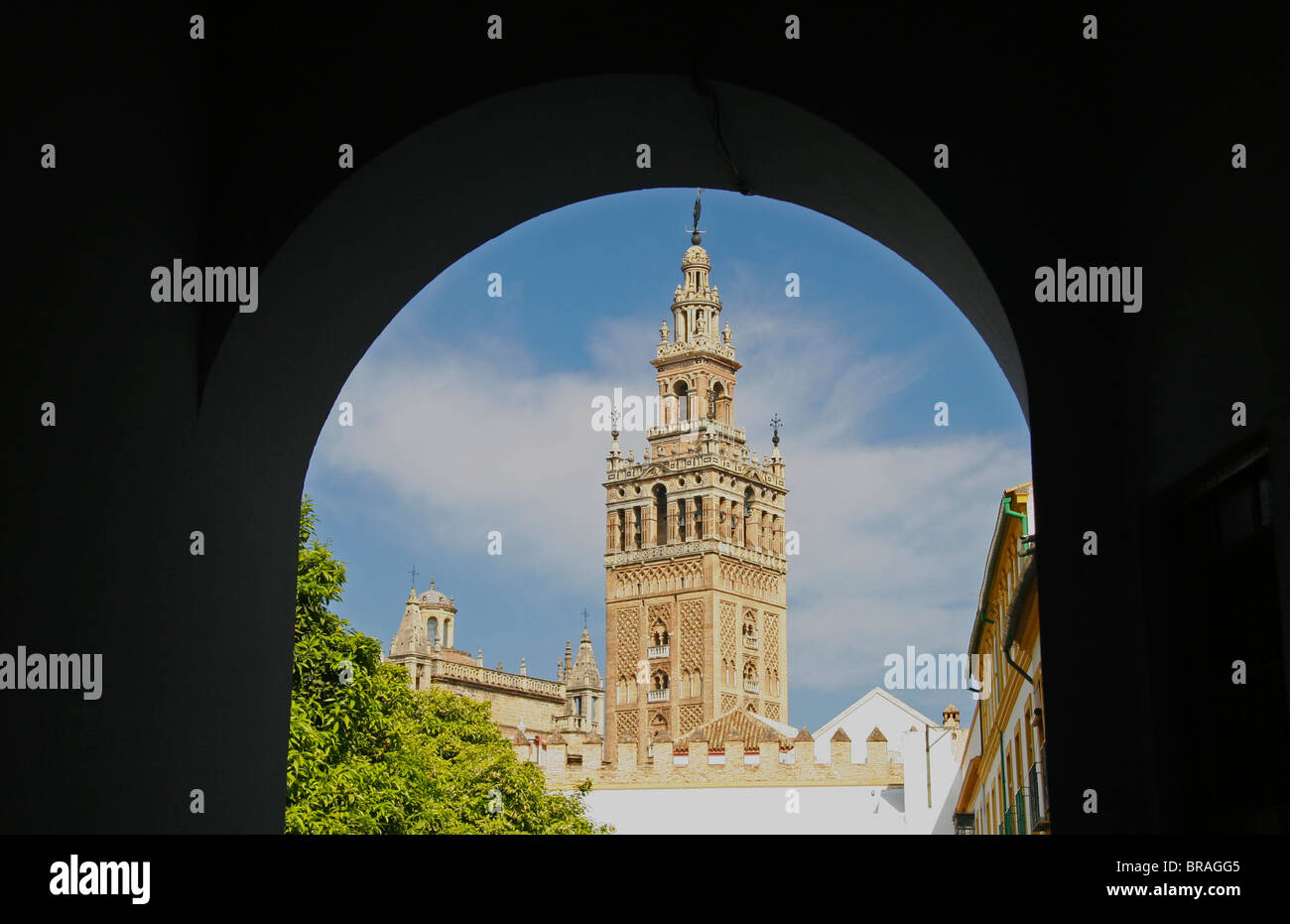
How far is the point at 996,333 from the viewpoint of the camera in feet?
11.6

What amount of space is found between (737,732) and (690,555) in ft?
104

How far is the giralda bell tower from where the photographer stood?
83438 mm

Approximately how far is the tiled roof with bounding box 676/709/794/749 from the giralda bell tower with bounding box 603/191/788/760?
15.8m

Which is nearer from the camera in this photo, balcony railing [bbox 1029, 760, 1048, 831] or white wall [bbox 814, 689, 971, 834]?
balcony railing [bbox 1029, 760, 1048, 831]

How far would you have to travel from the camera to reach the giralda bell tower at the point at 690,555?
8344cm

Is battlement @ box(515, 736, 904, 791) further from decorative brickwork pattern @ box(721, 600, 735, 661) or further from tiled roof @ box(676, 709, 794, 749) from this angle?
decorative brickwork pattern @ box(721, 600, 735, 661)

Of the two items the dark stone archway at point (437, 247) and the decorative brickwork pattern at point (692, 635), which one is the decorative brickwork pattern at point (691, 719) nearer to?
the decorative brickwork pattern at point (692, 635)

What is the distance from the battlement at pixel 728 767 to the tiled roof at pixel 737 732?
1.85 feet

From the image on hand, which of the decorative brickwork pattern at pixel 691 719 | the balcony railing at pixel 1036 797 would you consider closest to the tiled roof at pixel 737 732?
the decorative brickwork pattern at pixel 691 719

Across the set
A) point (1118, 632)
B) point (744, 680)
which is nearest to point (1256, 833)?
point (1118, 632)

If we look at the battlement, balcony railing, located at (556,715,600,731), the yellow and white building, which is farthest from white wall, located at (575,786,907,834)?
balcony railing, located at (556,715,600,731)

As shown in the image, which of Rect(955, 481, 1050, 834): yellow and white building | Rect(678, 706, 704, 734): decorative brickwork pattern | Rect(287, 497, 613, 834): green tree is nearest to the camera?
Rect(955, 481, 1050, 834): yellow and white building

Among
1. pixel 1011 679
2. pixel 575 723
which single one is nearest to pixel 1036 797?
pixel 1011 679
